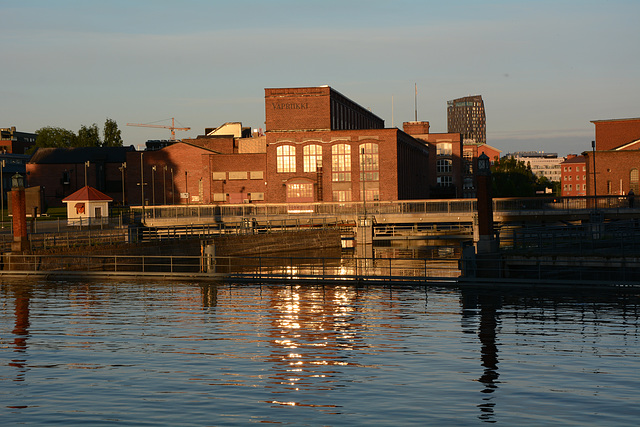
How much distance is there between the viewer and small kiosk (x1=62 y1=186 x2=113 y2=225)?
66188mm

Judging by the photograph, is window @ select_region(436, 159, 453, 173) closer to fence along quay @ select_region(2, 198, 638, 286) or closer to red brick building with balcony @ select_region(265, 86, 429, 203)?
red brick building with balcony @ select_region(265, 86, 429, 203)

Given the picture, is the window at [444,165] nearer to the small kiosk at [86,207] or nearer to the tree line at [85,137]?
the tree line at [85,137]

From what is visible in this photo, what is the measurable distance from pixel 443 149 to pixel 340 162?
247 feet

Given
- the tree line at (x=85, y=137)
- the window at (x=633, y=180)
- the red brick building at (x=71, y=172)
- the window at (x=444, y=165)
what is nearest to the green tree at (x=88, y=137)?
the tree line at (x=85, y=137)

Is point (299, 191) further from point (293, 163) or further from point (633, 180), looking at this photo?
point (633, 180)

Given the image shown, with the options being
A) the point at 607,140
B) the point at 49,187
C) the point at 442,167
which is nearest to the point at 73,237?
the point at 49,187

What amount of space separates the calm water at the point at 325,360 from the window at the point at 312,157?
66191 millimetres

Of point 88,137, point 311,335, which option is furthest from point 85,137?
point 311,335

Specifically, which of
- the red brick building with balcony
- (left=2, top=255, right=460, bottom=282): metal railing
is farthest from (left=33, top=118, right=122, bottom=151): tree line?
(left=2, top=255, right=460, bottom=282): metal railing

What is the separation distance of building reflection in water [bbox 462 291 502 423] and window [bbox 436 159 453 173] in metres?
136

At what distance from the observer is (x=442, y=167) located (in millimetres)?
168000

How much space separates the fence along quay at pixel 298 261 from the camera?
35.7 metres

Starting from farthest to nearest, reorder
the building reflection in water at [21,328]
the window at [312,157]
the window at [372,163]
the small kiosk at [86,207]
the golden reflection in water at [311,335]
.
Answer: the window at [312,157]
the window at [372,163]
the small kiosk at [86,207]
the building reflection in water at [21,328]
the golden reflection in water at [311,335]

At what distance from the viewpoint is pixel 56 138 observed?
569 feet
